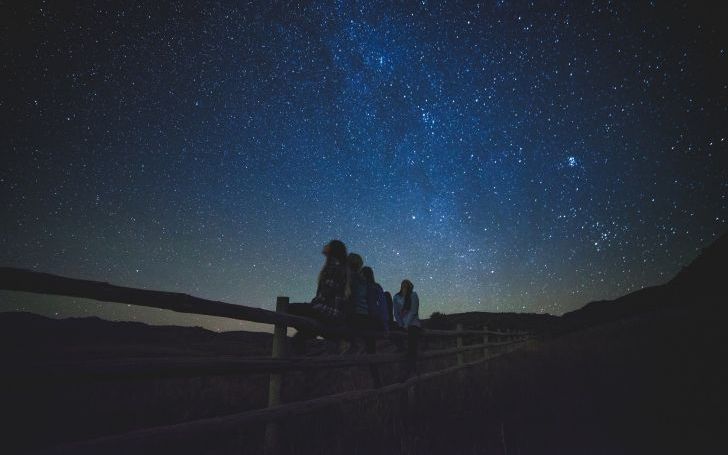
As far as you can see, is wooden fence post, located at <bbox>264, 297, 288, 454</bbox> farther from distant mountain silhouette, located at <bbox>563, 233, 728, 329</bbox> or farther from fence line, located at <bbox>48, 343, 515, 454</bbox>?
distant mountain silhouette, located at <bbox>563, 233, 728, 329</bbox>

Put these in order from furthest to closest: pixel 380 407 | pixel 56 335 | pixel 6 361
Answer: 1. pixel 56 335
2. pixel 380 407
3. pixel 6 361

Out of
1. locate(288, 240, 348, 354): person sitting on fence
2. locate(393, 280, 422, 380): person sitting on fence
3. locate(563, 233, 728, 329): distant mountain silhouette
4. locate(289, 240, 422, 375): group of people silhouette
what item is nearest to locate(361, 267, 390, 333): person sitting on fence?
locate(289, 240, 422, 375): group of people silhouette

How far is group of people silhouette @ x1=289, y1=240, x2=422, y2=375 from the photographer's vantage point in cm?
361

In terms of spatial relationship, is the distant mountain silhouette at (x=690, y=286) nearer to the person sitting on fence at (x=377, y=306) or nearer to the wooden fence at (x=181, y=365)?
the person sitting on fence at (x=377, y=306)

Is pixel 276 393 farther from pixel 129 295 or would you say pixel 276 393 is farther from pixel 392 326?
pixel 392 326

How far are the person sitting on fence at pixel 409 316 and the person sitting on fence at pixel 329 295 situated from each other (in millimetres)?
1841

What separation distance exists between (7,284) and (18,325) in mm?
46118

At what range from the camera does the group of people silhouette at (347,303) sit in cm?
361

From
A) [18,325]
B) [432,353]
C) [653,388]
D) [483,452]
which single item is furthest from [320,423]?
[18,325]

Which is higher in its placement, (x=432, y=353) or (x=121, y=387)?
(x=432, y=353)

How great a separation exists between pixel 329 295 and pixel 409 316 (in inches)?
90.0

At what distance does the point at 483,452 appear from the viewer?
10.4 feet

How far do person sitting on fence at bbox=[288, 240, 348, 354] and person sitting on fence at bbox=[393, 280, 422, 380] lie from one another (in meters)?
1.84

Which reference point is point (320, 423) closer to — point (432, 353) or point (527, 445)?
point (527, 445)
